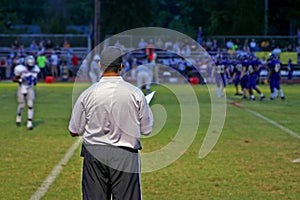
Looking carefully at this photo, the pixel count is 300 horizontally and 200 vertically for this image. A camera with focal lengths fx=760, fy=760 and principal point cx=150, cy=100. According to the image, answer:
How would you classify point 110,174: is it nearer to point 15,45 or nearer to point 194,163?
point 194,163

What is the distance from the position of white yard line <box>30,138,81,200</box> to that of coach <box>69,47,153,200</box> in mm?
2958

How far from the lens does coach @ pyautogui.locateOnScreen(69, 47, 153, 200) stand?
19.7ft

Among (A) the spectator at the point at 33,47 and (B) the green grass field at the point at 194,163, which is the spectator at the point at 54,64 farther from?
(B) the green grass field at the point at 194,163

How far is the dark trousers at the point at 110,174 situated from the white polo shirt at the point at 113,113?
75 millimetres

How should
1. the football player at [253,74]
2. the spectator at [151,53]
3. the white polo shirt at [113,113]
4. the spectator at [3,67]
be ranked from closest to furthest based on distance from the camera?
the white polo shirt at [113,113]
the football player at [253,74]
the spectator at [151,53]
the spectator at [3,67]

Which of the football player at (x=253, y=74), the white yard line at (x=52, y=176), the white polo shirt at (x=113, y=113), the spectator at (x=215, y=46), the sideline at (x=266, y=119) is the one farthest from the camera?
the spectator at (x=215, y=46)

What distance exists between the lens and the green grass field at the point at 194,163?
9.33 m

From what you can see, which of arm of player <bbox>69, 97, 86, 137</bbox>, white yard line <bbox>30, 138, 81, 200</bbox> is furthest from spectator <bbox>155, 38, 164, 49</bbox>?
arm of player <bbox>69, 97, 86, 137</bbox>

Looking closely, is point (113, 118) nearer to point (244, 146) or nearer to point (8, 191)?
point (8, 191)

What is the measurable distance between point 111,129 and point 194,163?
5.80 m

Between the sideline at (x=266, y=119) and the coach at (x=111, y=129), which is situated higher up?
the coach at (x=111, y=129)

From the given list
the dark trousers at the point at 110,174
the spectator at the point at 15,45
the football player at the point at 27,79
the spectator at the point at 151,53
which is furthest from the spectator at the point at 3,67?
the dark trousers at the point at 110,174

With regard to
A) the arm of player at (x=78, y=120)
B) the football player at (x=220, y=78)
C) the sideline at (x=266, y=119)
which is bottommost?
the sideline at (x=266, y=119)

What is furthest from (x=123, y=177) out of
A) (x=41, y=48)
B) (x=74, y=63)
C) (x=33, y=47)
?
(x=33, y=47)
